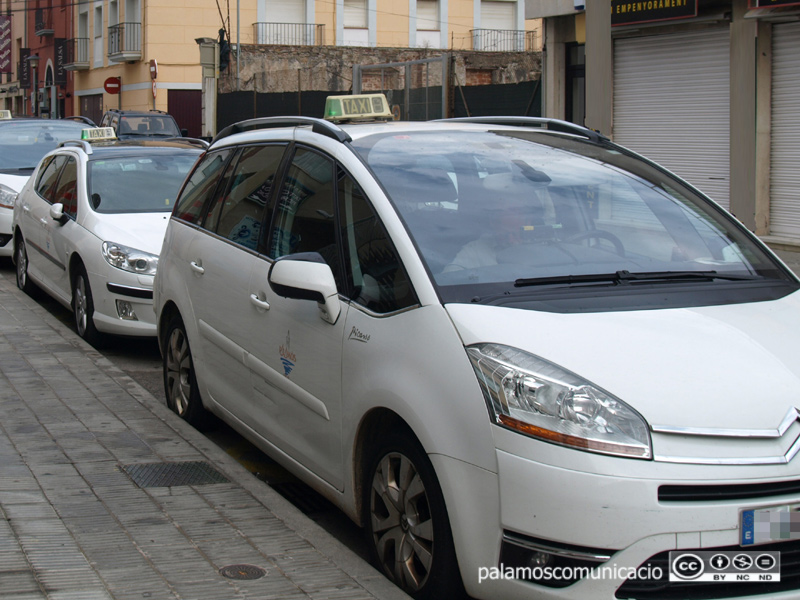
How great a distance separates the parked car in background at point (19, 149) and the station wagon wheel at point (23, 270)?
68.5 inches

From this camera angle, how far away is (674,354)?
3158 mm

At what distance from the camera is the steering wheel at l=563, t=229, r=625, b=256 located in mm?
3976

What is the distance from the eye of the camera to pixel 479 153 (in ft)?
14.2

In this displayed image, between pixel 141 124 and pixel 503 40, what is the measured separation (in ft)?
62.4

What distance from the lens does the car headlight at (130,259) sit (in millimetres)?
7961

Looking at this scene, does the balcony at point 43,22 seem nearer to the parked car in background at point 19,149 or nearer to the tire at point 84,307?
the parked car in background at point 19,149

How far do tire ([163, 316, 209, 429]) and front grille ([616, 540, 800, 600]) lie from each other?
3228 mm

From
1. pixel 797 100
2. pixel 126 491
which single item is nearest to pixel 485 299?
pixel 126 491

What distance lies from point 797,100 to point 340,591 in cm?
1066

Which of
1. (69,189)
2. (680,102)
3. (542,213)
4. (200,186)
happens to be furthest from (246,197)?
(680,102)

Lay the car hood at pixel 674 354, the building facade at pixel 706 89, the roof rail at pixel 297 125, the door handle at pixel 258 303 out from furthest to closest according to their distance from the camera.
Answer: the building facade at pixel 706 89 < the door handle at pixel 258 303 < the roof rail at pixel 297 125 < the car hood at pixel 674 354

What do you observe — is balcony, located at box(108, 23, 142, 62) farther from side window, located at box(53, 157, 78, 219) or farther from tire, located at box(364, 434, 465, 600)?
tire, located at box(364, 434, 465, 600)

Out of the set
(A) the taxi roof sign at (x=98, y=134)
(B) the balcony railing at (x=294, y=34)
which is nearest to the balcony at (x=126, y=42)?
(B) the balcony railing at (x=294, y=34)

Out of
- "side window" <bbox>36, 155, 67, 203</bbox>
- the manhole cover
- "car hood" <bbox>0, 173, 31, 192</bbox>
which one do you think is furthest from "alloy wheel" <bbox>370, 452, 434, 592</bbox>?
"car hood" <bbox>0, 173, 31, 192</bbox>
